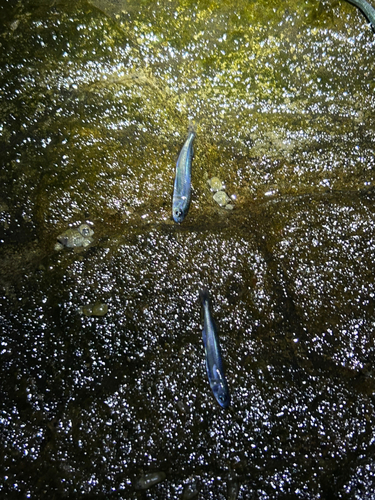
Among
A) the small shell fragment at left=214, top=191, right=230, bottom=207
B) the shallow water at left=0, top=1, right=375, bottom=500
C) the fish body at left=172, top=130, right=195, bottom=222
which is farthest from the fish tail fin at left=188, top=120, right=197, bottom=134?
the small shell fragment at left=214, top=191, right=230, bottom=207

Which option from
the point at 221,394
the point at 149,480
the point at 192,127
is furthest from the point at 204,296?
the point at 192,127

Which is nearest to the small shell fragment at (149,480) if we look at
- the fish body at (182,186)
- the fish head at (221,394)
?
the fish head at (221,394)

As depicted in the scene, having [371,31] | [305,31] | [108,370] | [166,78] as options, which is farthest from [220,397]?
[371,31]

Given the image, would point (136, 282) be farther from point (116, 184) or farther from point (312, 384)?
point (312, 384)

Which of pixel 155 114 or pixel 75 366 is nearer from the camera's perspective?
pixel 75 366

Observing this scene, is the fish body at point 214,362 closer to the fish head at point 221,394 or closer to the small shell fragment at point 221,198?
the fish head at point 221,394

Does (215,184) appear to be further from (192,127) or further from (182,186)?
(192,127)

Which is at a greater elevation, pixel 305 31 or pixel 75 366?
pixel 305 31
